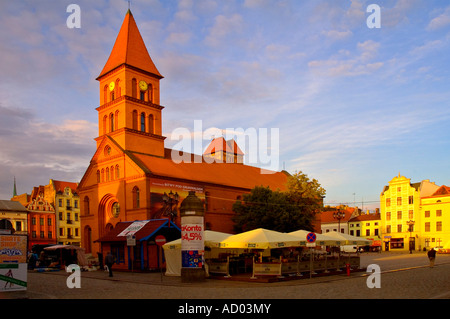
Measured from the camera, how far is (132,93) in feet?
166

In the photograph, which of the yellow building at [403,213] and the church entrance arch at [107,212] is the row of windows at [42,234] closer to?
the church entrance arch at [107,212]

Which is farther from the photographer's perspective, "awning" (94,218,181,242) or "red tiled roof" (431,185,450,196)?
"red tiled roof" (431,185,450,196)

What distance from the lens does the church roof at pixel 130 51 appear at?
167 feet

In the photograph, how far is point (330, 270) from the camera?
2814cm

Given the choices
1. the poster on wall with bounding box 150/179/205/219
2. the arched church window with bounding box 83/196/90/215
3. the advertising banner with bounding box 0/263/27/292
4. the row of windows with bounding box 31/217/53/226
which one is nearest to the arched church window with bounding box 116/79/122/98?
the poster on wall with bounding box 150/179/205/219

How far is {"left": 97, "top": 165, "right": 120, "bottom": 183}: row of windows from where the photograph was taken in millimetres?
48487

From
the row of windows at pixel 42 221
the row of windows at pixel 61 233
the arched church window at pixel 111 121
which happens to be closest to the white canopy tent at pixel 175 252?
the arched church window at pixel 111 121

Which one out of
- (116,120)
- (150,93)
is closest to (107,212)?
(116,120)

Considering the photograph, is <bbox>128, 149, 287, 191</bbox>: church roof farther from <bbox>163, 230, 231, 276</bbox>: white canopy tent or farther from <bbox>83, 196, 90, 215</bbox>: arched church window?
<bbox>163, 230, 231, 276</bbox>: white canopy tent

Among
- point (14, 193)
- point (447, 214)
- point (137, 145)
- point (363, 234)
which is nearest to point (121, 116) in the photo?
point (137, 145)

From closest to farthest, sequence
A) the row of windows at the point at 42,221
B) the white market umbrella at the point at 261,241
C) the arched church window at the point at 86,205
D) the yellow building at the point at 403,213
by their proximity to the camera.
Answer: the white market umbrella at the point at 261,241 → the arched church window at the point at 86,205 → the yellow building at the point at 403,213 → the row of windows at the point at 42,221
